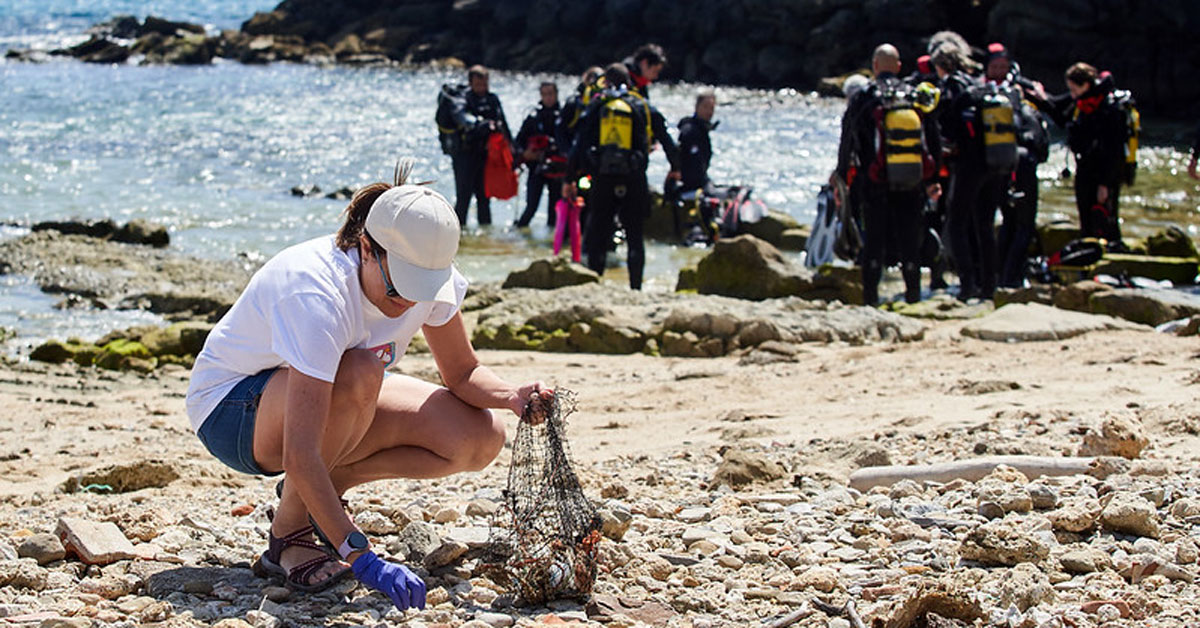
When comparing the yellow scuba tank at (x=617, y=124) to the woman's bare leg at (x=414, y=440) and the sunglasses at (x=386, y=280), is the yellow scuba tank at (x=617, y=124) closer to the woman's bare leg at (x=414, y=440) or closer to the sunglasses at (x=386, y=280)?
the woman's bare leg at (x=414, y=440)

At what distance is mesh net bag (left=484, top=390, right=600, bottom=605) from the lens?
Answer: 368 centimetres

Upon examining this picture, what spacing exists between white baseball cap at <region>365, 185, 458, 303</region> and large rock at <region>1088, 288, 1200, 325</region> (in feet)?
24.0

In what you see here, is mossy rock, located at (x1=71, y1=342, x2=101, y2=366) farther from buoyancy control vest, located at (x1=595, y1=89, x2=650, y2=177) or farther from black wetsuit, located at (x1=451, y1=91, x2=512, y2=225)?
black wetsuit, located at (x1=451, y1=91, x2=512, y2=225)

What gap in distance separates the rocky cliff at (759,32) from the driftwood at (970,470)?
34.6 meters

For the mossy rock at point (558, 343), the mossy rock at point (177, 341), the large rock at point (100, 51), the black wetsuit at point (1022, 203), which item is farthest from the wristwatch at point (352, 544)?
the large rock at point (100, 51)

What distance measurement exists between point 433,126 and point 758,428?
961 inches

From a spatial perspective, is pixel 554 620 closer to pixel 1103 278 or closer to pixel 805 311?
pixel 805 311

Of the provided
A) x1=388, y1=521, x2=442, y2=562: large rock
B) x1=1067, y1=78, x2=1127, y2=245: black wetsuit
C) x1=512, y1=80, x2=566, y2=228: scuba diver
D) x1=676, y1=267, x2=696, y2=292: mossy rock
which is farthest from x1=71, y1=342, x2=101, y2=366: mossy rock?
x1=1067, y1=78, x2=1127, y2=245: black wetsuit

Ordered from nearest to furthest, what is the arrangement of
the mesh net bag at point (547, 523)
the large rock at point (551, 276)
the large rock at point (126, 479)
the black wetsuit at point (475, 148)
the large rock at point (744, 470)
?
the mesh net bag at point (547, 523) < the large rock at point (744, 470) < the large rock at point (126, 479) < the large rock at point (551, 276) < the black wetsuit at point (475, 148)

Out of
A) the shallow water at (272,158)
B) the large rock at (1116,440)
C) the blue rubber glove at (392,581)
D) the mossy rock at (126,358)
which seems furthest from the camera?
the shallow water at (272,158)

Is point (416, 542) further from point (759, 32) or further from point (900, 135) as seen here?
point (759, 32)

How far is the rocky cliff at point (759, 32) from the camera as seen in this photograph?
37438mm

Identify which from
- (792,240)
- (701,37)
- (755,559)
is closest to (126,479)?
(755,559)

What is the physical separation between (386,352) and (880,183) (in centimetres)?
680
